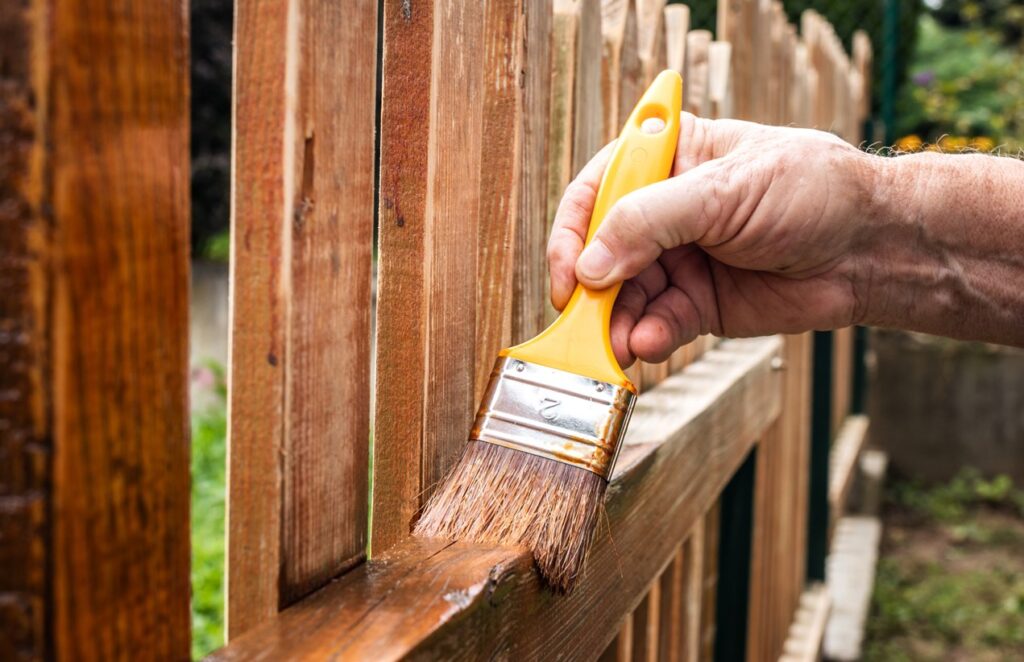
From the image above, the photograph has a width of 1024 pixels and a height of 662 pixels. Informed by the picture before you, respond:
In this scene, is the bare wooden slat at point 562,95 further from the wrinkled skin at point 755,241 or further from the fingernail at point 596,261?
the fingernail at point 596,261

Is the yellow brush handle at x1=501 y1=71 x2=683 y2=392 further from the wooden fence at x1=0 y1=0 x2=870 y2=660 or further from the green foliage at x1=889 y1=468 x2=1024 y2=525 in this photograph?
the green foliage at x1=889 y1=468 x2=1024 y2=525

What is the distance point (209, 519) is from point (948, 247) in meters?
3.65

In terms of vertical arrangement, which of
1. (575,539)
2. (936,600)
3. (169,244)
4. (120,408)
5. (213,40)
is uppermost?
(213,40)

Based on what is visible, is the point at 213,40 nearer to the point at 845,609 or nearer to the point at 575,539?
the point at 845,609

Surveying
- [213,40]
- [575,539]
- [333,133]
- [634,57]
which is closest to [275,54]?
[333,133]

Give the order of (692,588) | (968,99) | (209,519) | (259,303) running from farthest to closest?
1. (968,99)
2. (209,519)
3. (692,588)
4. (259,303)

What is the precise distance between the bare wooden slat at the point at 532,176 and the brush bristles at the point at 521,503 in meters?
0.29

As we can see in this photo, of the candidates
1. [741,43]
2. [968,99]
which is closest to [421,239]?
[741,43]

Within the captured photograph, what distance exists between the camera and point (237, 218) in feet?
2.82

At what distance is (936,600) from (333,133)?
5.18 meters

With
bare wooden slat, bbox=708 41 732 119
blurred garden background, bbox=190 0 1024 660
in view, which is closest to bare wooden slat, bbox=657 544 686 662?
bare wooden slat, bbox=708 41 732 119

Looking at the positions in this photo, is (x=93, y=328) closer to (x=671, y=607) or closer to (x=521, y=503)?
(x=521, y=503)

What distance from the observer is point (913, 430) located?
6.68 m

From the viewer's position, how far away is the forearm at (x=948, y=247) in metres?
1.59
